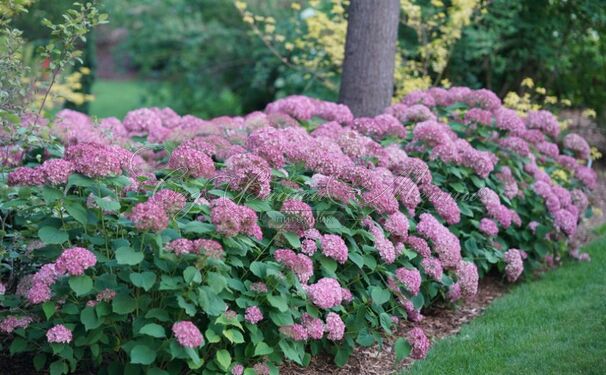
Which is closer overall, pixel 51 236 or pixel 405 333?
pixel 51 236

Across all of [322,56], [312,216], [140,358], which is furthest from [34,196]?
[322,56]

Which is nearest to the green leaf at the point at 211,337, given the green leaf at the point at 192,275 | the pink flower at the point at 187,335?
the pink flower at the point at 187,335

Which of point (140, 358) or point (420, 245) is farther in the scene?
point (420, 245)

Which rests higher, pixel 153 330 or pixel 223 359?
pixel 153 330

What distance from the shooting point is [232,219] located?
10.6ft

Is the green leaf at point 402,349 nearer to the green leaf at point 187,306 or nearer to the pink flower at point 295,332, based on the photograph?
the pink flower at point 295,332

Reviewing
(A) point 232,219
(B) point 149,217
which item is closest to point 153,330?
(B) point 149,217

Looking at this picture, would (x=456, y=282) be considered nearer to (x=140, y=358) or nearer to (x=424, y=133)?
(x=424, y=133)

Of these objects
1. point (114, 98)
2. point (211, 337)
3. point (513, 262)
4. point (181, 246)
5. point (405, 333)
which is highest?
point (181, 246)

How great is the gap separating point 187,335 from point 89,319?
47cm

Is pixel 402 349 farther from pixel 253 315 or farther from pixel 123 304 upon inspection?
pixel 123 304

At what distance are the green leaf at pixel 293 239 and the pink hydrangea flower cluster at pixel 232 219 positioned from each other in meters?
0.19

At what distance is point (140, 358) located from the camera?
310 cm

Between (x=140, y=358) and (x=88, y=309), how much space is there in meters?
0.33
